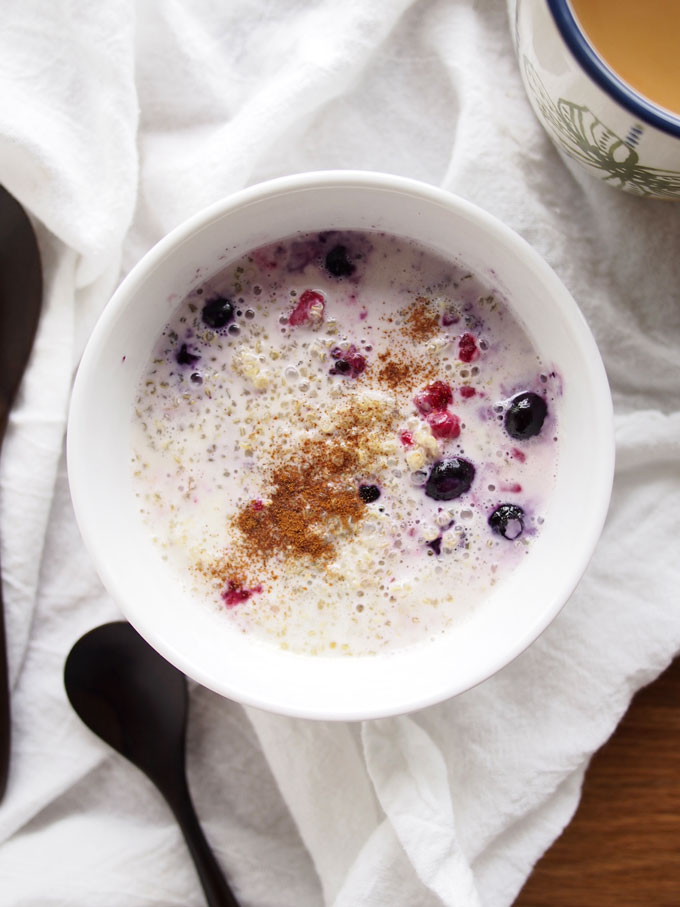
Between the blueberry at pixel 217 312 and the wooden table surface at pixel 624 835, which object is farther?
the wooden table surface at pixel 624 835

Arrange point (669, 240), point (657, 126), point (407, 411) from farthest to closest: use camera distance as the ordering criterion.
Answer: point (669, 240) → point (407, 411) → point (657, 126)

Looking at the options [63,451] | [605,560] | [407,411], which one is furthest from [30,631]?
[605,560]

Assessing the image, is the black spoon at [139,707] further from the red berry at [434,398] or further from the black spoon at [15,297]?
the red berry at [434,398]

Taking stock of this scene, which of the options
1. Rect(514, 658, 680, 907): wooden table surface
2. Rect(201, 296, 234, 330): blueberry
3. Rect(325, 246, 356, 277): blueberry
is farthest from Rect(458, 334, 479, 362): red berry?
Rect(514, 658, 680, 907): wooden table surface

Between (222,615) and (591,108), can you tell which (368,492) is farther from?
(591,108)

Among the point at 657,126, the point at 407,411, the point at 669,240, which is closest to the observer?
the point at 657,126

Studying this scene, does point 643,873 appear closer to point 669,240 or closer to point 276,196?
point 669,240

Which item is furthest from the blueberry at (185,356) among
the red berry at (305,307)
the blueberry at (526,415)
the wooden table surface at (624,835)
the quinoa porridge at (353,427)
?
the wooden table surface at (624,835)

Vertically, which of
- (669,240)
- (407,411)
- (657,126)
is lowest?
(407,411)
